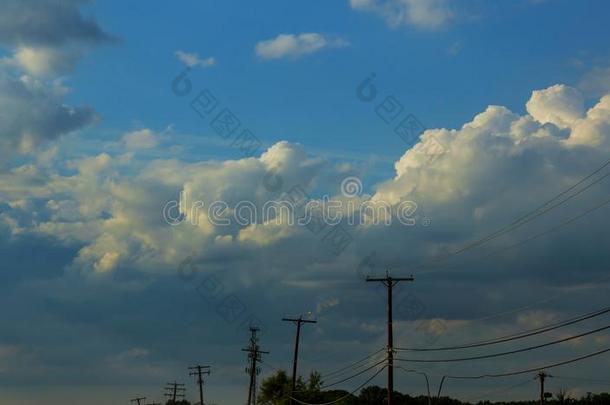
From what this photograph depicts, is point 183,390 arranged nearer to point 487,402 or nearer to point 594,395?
point 487,402

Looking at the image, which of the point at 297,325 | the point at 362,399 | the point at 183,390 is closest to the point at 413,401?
the point at 362,399

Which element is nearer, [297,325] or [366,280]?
[366,280]

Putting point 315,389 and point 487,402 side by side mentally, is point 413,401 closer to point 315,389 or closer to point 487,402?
point 487,402

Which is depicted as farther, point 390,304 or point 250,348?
point 250,348

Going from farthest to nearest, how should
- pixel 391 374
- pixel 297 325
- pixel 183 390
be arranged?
pixel 183 390
pixel 297 325
pixel 391 374

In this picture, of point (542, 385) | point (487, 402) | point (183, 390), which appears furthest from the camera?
point (487, 402)

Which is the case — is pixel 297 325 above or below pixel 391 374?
above

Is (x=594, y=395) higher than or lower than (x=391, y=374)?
higher

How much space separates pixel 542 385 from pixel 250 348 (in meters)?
36.1

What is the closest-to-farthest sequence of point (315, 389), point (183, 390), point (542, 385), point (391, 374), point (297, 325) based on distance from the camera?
1. point (391, 374)
2. point (297, 325)
3. point (315, 389)
4. point (542, 385)
5. point (183, 390)

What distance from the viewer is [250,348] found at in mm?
102250

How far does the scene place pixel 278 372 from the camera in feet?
353

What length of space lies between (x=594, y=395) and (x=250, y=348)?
91.9 m

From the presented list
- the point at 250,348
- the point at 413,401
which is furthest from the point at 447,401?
the point at 250,348
